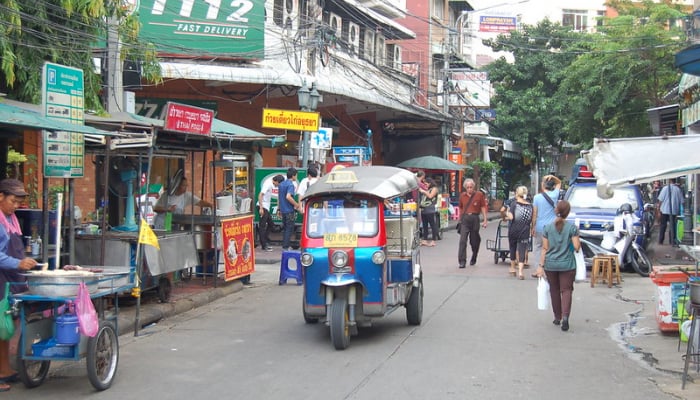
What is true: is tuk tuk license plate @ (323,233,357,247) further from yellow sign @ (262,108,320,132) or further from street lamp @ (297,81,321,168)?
street lamp @ (297,81,321,168)

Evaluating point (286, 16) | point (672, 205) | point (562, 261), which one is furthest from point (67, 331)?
point (286, 16)

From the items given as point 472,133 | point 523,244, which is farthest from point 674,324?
point 472,133

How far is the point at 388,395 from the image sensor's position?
6789 mm

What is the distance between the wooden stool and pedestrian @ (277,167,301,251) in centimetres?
646

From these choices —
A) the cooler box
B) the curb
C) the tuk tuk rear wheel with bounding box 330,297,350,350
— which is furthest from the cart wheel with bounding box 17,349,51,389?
the cooler box

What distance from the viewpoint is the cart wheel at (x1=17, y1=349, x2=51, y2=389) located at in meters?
6.87

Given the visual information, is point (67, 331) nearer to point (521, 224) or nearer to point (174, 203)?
point (174, 203)

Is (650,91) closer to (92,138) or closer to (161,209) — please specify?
(161,209)

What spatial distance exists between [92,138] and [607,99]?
659 inches

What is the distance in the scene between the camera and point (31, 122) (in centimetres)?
746

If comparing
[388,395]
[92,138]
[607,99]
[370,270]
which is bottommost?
[388,395]

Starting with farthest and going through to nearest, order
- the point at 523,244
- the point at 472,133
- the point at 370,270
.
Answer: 1. the point at 472,133
2. the point at 523,244
3. the point at 370,270

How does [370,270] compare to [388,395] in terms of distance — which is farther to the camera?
[370,270]

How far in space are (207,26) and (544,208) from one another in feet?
38.3
